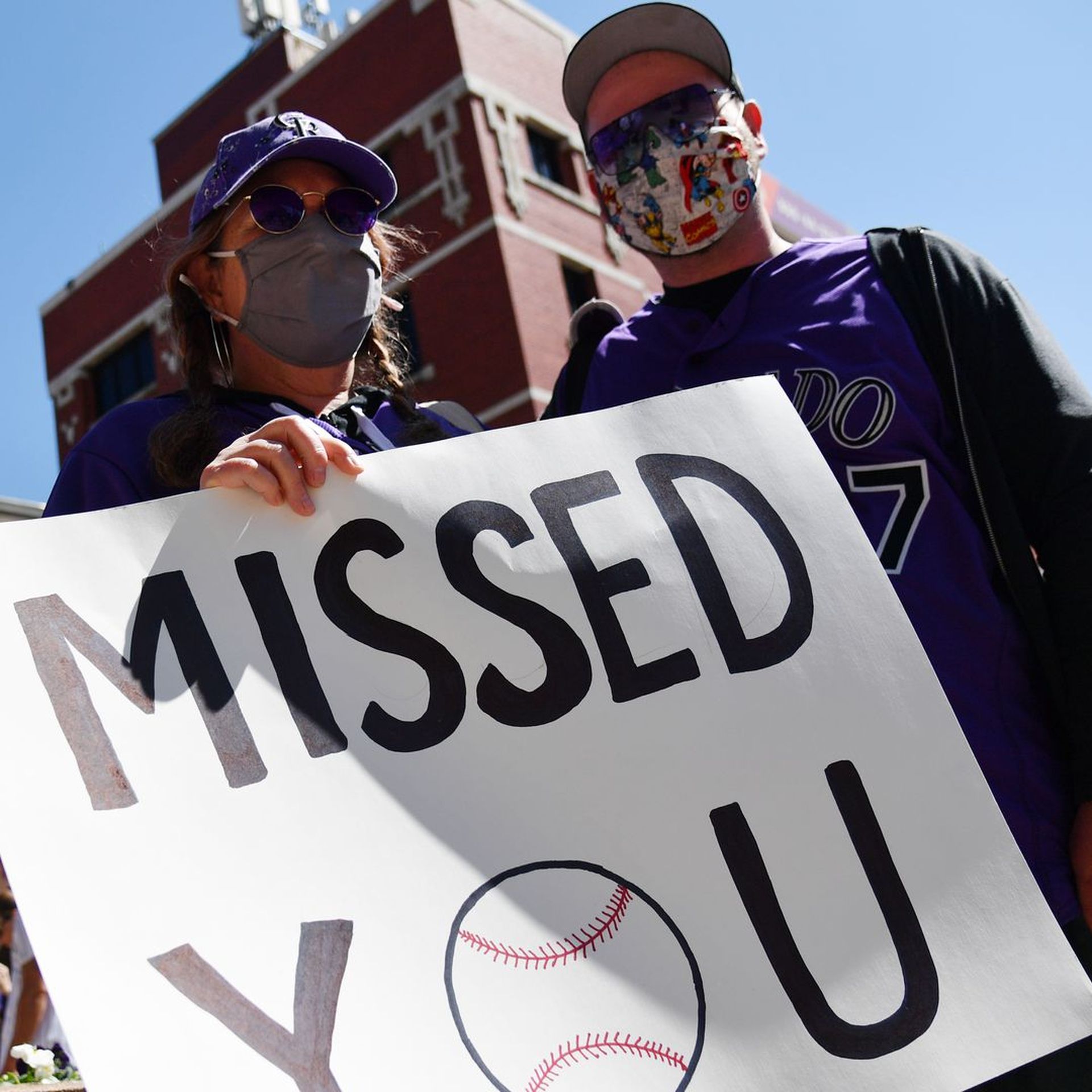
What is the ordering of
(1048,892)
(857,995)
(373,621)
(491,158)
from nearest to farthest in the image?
(857,995) → (373,621) → (1048,892) → (491,158)

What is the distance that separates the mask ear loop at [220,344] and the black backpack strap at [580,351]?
59 cm

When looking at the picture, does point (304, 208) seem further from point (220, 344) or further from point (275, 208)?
point (220, 344)

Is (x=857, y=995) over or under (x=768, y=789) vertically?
under

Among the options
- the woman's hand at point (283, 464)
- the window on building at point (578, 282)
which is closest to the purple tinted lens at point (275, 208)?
the woman's hand at point (283, 464)

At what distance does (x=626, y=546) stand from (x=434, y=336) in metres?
16.4

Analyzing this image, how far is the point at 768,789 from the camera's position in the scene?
130 centimetres

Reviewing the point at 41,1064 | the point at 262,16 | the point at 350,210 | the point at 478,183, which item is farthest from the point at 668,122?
the point at 262,16

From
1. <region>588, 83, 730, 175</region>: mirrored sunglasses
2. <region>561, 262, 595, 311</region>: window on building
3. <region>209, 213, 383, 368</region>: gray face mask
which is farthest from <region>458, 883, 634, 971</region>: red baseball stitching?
<region>561, 262, 595, 311</region>: window on building

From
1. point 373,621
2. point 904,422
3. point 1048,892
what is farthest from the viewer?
point 904,422

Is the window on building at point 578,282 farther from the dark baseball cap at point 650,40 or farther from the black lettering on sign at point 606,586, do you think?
the black lettering on sign at point 606,586

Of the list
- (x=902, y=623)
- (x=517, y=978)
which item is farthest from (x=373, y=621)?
(x=902, y=623)

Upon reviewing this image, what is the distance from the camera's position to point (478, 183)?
17141mm

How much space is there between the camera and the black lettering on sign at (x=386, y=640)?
1.29 m

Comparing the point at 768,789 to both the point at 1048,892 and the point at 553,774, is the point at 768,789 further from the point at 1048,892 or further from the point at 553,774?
the point at 1048,892
